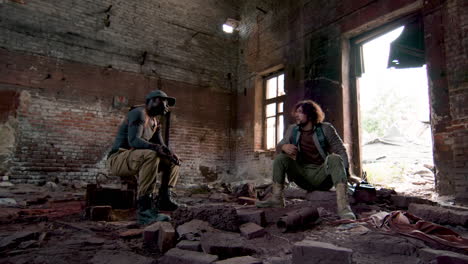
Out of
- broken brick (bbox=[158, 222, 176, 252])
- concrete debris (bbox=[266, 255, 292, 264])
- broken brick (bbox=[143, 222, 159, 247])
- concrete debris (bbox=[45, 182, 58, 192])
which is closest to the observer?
concrete debris (bbox=[266, 255, 292, 264])

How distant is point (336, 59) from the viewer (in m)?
5.99

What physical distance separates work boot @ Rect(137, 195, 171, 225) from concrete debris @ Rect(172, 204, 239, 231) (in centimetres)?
17

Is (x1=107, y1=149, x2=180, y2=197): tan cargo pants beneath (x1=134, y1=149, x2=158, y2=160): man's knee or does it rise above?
beneath

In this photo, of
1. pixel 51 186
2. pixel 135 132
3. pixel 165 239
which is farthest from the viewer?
pixel 51 186

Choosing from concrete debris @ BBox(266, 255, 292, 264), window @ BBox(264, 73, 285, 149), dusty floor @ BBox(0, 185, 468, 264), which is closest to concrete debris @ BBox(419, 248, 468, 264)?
dusty floor @ BBox(0, 185, 468, 264)

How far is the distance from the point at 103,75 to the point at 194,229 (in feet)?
20.9

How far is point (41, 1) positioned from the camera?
671cm

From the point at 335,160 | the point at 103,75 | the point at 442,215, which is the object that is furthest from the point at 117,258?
the point at 103,75

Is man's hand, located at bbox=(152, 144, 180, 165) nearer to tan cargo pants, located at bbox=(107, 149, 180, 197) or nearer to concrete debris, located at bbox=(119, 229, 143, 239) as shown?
tan cargo pants, located at bbox=(107, 149, 180, 197)

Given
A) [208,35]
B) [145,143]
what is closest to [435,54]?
[145,143]

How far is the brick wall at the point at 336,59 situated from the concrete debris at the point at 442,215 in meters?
1.81

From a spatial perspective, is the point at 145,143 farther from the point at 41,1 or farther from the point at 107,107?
the point at 41,1

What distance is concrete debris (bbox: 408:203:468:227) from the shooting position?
8.05ft

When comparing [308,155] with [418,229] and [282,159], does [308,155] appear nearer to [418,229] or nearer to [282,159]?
[282,159]
